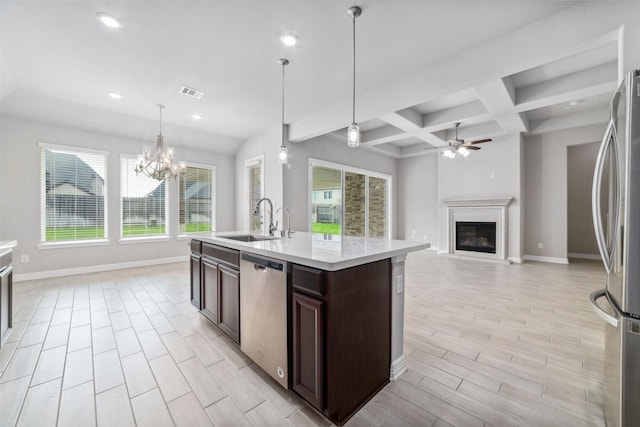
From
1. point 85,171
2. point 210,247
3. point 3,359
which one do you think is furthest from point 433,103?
point 85,171

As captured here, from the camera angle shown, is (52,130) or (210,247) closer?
(210,247)

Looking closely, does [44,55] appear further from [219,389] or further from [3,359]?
[219,389]

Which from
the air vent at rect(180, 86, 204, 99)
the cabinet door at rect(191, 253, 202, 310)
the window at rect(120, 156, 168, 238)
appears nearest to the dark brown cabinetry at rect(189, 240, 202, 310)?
the cabinet door at rect(191, 253, 202, 310)

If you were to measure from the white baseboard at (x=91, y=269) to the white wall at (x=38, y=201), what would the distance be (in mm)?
48

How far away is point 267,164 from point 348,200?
2.42m

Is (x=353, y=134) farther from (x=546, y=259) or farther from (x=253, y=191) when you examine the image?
(x=546, y=259)

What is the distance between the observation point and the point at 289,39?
2.67 meters

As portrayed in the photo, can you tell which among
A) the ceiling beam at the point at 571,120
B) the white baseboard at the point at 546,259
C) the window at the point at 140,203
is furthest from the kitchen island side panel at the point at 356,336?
the ceiling beam at the point at 571,120

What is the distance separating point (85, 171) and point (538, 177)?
945 centimetres

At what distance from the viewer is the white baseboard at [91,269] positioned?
14.4 feet

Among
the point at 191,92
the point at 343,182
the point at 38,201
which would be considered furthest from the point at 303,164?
the point at 38,201

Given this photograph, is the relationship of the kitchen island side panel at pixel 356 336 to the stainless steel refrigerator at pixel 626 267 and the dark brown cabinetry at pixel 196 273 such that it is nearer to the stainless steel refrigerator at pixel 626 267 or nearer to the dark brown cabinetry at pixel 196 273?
the stainless steel refrigerator at pixel 626 267

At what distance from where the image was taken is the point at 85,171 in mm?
4938

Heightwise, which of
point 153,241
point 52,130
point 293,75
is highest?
point 293,75
